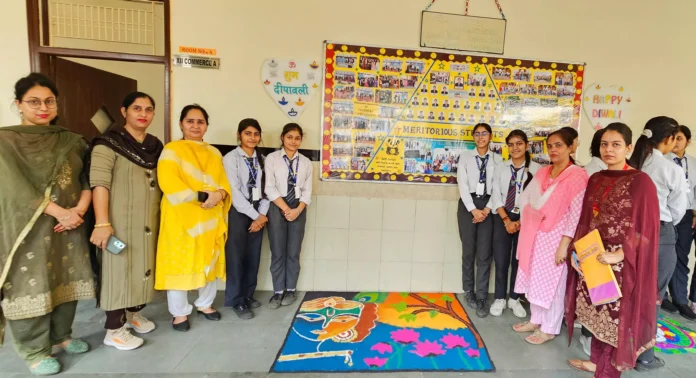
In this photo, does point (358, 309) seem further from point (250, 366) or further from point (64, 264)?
point (64, 264)

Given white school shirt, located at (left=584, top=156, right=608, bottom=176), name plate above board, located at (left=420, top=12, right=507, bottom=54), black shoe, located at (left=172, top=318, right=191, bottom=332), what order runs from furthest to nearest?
name plate above board, located at (left=420, top=12, right=507, bottom=54)
white school shirt, located at (left=584, top=156, right=608, bottom=176)
black shoe, located at (left=172, top=318, right=191, bottom=332)

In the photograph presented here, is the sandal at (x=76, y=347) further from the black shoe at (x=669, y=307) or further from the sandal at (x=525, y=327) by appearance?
the black shoe at (x=669, y=307)

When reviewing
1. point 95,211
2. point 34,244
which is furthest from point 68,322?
point 95,211

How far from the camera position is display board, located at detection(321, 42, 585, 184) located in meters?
2.95

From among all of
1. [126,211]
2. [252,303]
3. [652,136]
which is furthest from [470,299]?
[126,211]

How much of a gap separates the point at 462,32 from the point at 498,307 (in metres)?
2.35

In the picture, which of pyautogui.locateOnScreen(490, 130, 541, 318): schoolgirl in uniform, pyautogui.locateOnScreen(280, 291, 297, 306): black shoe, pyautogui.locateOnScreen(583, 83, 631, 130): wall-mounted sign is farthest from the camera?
pyautogui.locateOnScreen(583, 83, 631, 130): wall-mounted sign

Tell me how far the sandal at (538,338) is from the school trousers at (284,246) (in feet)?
5.85

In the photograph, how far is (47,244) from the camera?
6.02ft

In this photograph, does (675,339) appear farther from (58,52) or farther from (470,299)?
(58,52)

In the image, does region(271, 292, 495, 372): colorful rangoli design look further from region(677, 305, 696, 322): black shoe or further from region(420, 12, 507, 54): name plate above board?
region(420, 12, 507, 54): name plate above board

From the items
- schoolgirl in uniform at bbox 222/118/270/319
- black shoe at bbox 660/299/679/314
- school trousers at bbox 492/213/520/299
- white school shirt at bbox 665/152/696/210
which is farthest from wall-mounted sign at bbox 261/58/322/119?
black shoe at bbox 660/299/679/314

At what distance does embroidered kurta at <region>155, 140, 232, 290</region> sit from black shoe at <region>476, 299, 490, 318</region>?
2060 mm

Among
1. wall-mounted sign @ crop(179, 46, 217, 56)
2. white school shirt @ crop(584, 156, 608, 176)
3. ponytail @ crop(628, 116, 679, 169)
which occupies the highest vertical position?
wall-mounted sign @ crop(179, 46, 217, 56)
